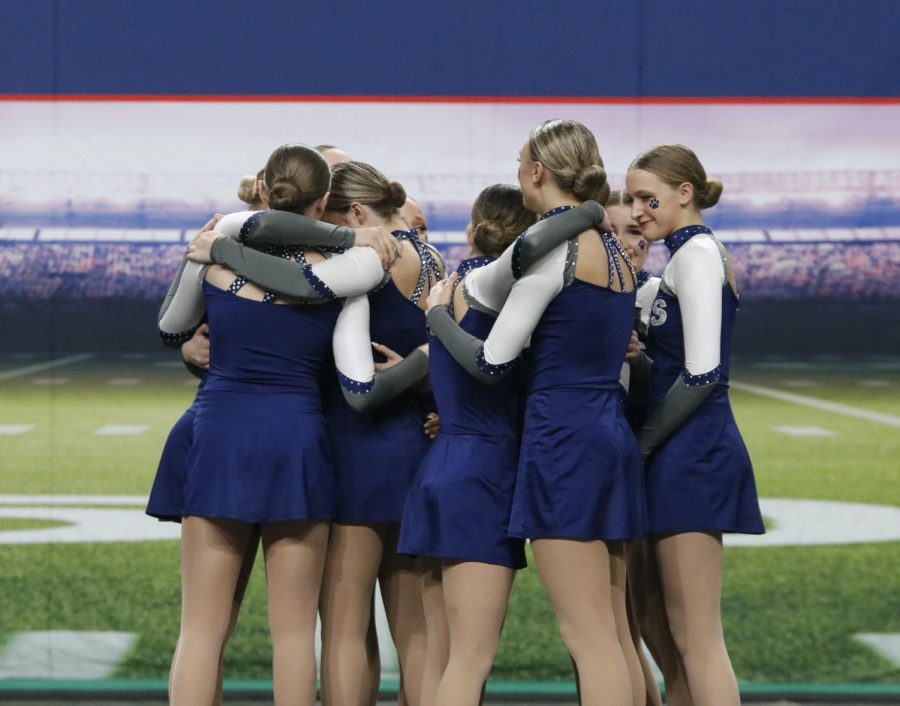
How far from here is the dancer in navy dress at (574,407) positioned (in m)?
2.37

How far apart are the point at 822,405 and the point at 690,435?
1.78 m

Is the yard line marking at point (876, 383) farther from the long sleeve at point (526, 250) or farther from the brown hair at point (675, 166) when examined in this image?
the long sleeve at point (526, 250)

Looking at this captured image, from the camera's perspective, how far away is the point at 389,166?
4199 millimetres

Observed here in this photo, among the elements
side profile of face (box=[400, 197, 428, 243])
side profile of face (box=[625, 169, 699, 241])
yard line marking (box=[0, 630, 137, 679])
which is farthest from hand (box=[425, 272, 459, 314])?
yard line marking (box=[0, 630, 137, 679])

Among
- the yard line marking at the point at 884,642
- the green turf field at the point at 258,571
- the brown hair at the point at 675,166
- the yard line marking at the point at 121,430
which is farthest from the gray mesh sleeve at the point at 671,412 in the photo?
the yard line marking at the point at 121,430

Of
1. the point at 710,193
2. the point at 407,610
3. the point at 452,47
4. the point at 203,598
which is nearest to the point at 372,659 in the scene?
the point at 407,610

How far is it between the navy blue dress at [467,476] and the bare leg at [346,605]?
246 mm

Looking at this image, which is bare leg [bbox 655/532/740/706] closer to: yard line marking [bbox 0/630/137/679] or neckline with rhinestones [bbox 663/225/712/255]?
neckline with rhinestones [bbox 663/225/712/255]

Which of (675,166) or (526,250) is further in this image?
(675,166)

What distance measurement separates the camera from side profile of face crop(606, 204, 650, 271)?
3.09m

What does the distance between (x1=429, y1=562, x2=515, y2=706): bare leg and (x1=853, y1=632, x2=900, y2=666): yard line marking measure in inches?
85.7

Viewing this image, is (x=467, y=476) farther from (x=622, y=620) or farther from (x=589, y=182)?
(x=589, y=182)

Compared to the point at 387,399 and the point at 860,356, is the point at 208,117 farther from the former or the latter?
the point at 860,356

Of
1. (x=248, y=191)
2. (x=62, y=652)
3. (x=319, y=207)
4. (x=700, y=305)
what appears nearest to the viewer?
(x=700, y=305)
